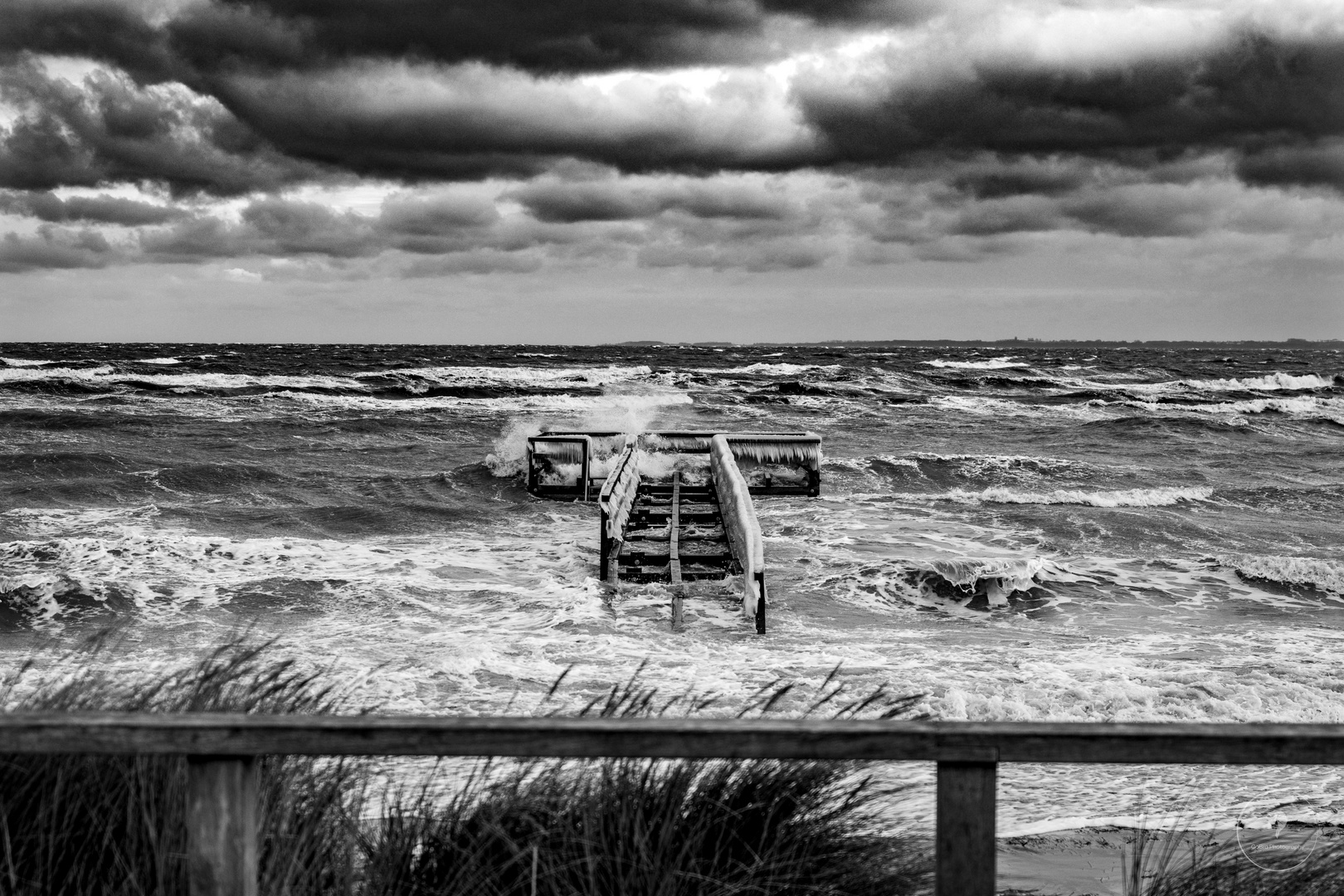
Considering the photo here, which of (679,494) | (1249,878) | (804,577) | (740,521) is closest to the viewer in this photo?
(1249,878)

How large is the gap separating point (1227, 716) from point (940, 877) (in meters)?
6.04

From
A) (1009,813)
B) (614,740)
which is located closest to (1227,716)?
(1009,813)

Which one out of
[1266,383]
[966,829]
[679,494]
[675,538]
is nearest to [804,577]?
[675,538]

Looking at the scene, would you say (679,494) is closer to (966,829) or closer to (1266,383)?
(966,829)

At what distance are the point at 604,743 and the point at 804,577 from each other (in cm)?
1077

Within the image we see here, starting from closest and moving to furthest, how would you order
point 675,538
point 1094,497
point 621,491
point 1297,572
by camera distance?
point 1297,572 < point 675,538 < point 621,491 < point 1094,497

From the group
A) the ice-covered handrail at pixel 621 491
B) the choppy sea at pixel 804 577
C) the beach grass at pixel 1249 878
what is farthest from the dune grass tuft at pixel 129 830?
the ice-covered handrail at pixel 621 491

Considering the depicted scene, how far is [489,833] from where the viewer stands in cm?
292

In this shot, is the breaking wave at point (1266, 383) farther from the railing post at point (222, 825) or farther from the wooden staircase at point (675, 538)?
the railing post at point (222, 825)

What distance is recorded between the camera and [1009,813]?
5410 millimetres

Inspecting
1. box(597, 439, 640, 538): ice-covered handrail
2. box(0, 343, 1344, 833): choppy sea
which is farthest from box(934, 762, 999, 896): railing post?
box(597, 439, 640, 538): ice-covered handrail

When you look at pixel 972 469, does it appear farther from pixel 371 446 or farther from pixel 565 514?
pixel 371 446

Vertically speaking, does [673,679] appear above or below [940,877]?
below

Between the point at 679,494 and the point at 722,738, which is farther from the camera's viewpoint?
the point at 679,494
